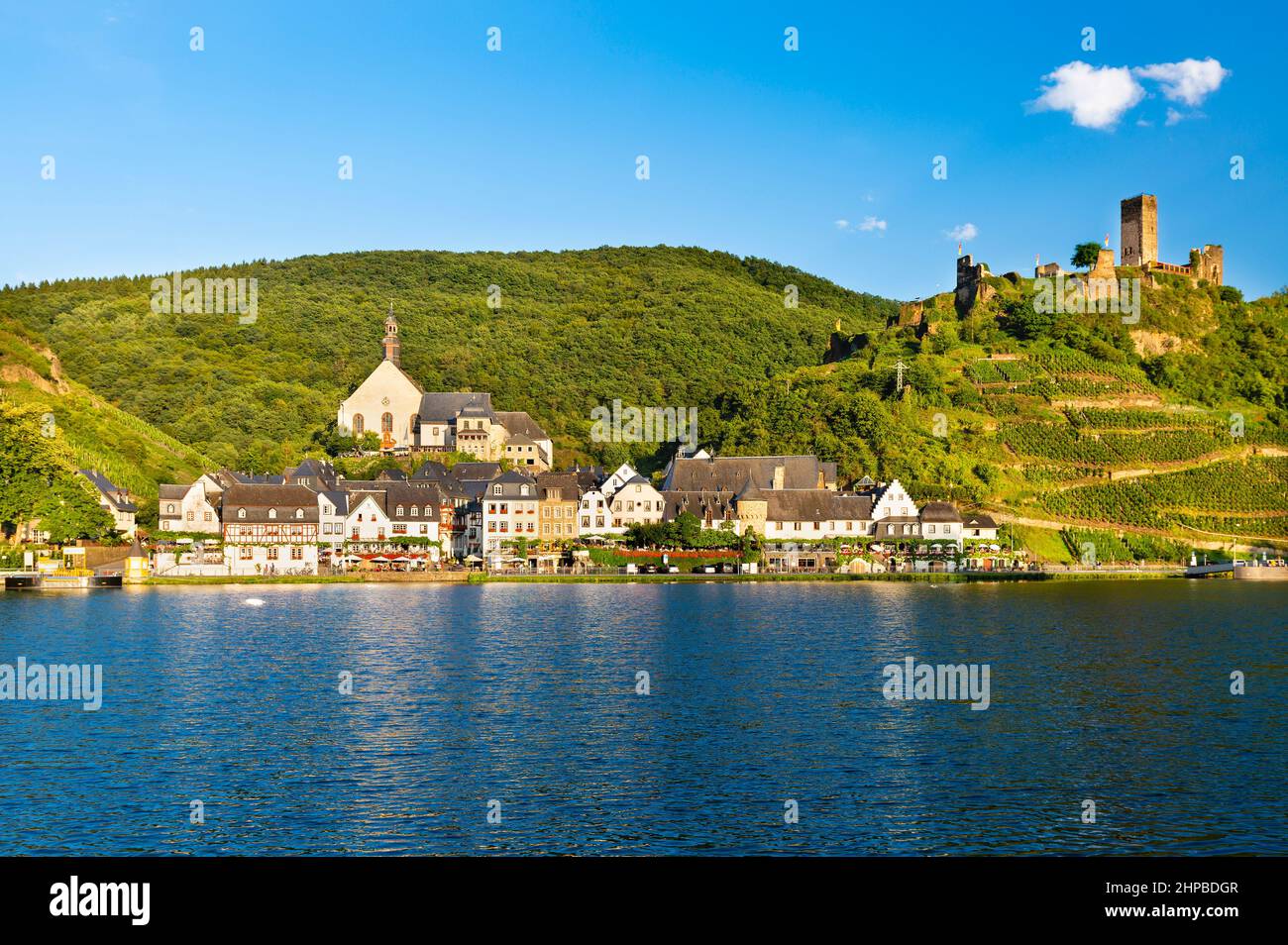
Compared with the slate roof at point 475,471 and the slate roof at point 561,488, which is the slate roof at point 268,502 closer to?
the slate roof at point 561,488

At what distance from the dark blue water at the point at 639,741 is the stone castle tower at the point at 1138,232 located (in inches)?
3877

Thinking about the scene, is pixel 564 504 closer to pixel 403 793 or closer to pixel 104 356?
pixel 403 793

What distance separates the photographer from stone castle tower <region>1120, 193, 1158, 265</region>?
146 m

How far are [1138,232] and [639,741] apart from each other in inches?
5380

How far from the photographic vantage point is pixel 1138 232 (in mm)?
147875

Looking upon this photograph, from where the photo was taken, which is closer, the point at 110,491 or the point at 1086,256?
the point at 110,491

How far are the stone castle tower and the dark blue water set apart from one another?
98477 mm

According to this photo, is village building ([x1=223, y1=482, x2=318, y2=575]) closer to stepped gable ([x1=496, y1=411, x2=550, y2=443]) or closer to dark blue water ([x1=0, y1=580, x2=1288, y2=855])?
dark blue water ([x1=0, y1=580, x2=1288, y2=855])

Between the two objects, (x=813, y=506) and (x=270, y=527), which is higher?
(x=813, y=506)

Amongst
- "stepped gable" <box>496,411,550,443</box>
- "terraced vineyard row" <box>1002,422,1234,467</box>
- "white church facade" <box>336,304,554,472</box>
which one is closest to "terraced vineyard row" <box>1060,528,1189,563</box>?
"terraced vineyard row" <box>1002,422,1234,467</box>

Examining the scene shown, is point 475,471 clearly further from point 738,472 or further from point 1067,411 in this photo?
point 1067,411

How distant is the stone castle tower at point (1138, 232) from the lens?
146 m

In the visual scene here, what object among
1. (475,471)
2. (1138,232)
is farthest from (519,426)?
(1138,232)
